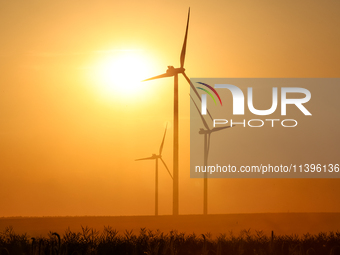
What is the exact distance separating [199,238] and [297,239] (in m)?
5.16

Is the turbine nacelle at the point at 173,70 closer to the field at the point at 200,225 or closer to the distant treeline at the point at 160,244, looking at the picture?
the field at the point at 200,225

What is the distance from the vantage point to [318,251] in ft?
67.8

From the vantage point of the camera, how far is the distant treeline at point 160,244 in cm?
1845

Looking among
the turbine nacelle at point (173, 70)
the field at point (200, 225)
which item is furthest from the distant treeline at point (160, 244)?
the turbine nacelle at point (173, 70)

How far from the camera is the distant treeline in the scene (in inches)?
727

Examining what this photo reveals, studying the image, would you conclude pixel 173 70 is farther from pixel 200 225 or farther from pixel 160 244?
pixel 160 244

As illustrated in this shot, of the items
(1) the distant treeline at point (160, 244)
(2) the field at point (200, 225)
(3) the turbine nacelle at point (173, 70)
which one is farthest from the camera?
(3) the turbine nacelle at point (173, 70)

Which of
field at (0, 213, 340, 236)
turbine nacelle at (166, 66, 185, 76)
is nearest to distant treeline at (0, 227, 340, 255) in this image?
field at (0, 213, 340, 236)

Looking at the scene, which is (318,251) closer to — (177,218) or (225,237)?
(225,237)

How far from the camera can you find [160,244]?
20.0 meters

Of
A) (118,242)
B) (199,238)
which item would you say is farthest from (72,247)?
(199,238)

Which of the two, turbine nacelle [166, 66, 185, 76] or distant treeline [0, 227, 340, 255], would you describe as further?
turbine nacelle [166, 66, 185, 76]

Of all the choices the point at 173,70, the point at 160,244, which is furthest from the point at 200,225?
the point at 160,244

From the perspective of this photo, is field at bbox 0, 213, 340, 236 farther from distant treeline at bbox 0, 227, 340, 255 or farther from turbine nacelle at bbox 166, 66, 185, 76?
turbine nacelle at bbox 166, 66, 185, 76
